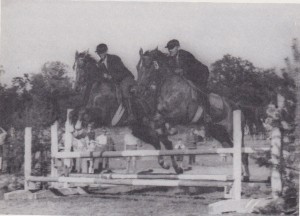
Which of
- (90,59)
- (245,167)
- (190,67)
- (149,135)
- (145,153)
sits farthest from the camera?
(90,59)

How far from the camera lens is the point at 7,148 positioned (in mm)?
8188

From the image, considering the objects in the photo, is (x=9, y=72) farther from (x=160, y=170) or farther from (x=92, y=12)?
(x=160, y=170)

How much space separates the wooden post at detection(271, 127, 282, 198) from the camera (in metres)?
7.12

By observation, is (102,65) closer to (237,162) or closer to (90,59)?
(90,59)

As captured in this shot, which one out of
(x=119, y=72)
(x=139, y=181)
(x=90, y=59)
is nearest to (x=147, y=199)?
(x=139, y=181)

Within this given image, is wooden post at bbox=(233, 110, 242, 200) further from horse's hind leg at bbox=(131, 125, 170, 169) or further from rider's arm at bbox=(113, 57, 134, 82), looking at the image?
rider's arm at bbox=(113, 57, 134, 82)

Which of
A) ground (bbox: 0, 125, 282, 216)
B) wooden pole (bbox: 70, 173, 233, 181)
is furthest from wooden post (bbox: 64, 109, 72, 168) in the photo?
ground (bbox: 0, 125, 282, 216)

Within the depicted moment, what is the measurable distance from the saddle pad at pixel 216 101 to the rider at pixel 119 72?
101 centimetres

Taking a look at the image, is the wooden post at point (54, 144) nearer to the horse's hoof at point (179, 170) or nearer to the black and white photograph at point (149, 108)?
the black and white photograph at point (149, 108)

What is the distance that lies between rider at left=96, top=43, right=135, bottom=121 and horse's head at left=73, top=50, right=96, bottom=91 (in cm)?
13

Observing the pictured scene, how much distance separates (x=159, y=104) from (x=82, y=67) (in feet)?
3.64

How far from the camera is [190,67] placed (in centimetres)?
775

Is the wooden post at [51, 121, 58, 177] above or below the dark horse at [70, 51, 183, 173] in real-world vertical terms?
below

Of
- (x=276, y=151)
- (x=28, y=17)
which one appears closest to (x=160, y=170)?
(x=276, y=151)
